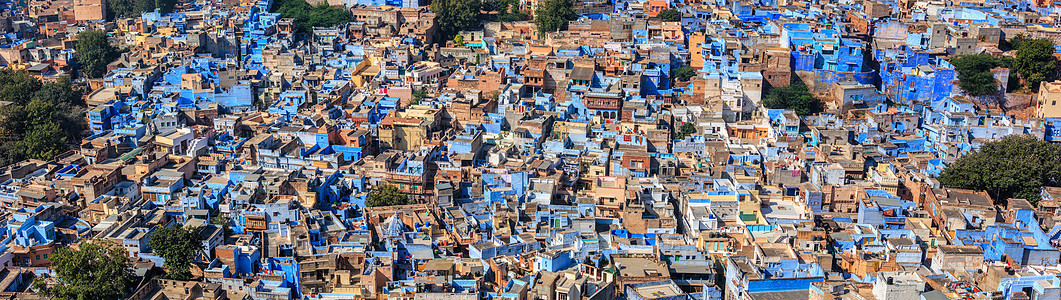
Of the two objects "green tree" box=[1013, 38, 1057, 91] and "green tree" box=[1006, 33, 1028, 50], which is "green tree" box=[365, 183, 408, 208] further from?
"green tree" box=[1006, 33, 1028, 50]

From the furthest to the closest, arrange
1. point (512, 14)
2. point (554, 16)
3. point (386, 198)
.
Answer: point (512, 14) < point (554, 16) < point (386, 198)

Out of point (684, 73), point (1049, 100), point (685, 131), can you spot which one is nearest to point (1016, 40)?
point (1049, 100)

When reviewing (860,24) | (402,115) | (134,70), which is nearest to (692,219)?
(402,115)

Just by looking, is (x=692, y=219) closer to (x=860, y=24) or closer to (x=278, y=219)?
(x=278, y=219)

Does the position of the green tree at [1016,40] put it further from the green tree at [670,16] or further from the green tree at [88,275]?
the green tree at [88,275]

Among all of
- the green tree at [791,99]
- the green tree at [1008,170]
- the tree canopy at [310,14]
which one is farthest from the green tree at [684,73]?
the tree canopy at [310,14]

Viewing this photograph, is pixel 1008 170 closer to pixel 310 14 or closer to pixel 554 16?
pixel 554 16
